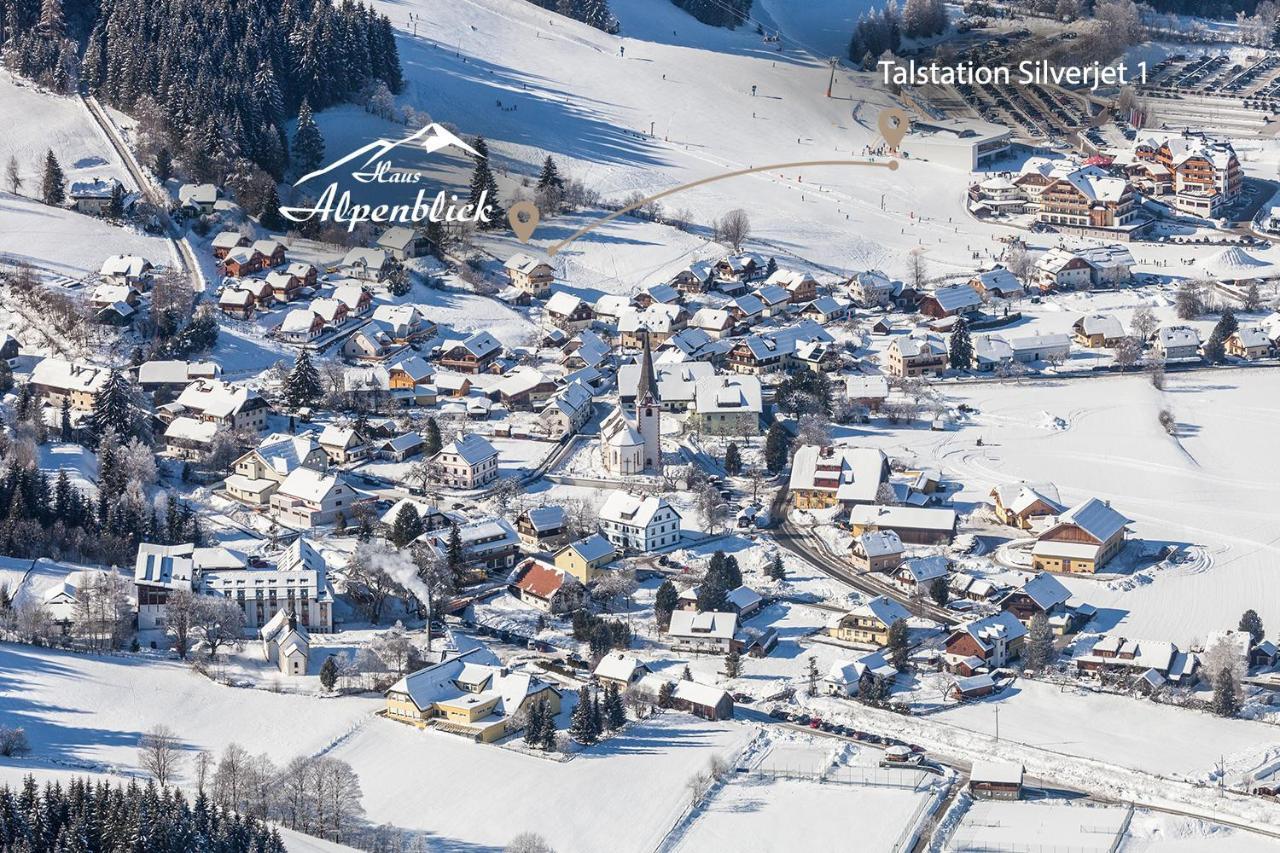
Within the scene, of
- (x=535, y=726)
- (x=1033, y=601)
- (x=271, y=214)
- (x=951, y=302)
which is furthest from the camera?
(x=271, y=214)

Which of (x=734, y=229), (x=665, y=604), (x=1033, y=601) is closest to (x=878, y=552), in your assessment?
(x=1033, y=601)

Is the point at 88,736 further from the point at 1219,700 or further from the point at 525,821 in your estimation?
the point at 1219,700

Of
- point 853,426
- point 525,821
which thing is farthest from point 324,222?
point 525,821

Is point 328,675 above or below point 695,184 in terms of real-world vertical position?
below

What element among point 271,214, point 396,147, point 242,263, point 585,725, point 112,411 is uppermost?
point 396,147

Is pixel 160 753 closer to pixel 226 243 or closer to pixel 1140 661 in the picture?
pixel 1140 661

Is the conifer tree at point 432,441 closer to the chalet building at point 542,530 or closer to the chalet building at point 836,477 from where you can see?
the chalet building at point 542,530
